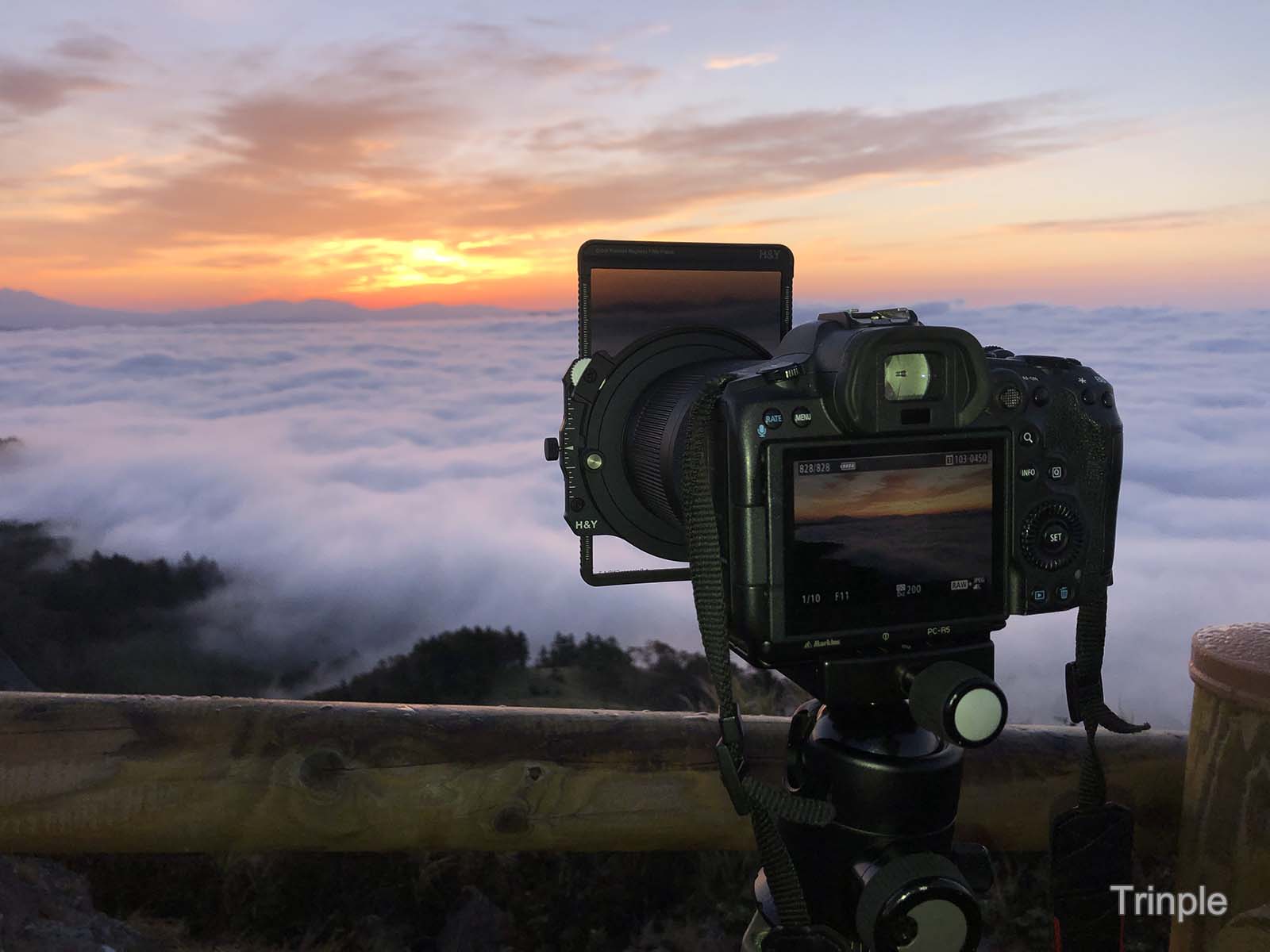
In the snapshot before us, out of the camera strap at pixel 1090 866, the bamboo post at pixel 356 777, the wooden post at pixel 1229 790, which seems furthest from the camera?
the bamboo post at pixel 356 777

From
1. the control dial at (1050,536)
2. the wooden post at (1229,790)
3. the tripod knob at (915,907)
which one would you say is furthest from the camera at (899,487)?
the wooden post at (1229,790)

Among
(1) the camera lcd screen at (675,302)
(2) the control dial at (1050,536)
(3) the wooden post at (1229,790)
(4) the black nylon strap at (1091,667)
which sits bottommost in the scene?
(3) the wooden post at (1229,790)

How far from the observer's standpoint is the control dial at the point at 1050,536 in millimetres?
1650

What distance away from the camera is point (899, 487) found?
1.54 m

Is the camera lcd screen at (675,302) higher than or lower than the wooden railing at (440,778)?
higher

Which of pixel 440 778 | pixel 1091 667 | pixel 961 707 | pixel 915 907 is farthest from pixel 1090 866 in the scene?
pixel 440 778

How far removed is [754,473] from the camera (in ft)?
4.83

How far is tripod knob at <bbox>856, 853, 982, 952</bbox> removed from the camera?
1463mm

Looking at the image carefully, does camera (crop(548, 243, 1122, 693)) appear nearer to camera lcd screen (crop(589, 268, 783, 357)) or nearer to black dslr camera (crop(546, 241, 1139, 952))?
black dslr camera (crop(546, 241, 1139, 952))

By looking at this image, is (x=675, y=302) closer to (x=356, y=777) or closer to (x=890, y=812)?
(x=890, y=812)

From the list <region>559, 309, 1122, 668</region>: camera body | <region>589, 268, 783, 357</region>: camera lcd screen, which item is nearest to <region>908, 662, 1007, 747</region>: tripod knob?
<region>559, 309, 1122, 668</region>: camera body

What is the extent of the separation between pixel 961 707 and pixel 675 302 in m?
1.17

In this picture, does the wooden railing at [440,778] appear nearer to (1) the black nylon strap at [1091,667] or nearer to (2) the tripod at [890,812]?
(1) the black nylon strap at [1091,667]

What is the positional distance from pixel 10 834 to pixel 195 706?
1.69 feet
